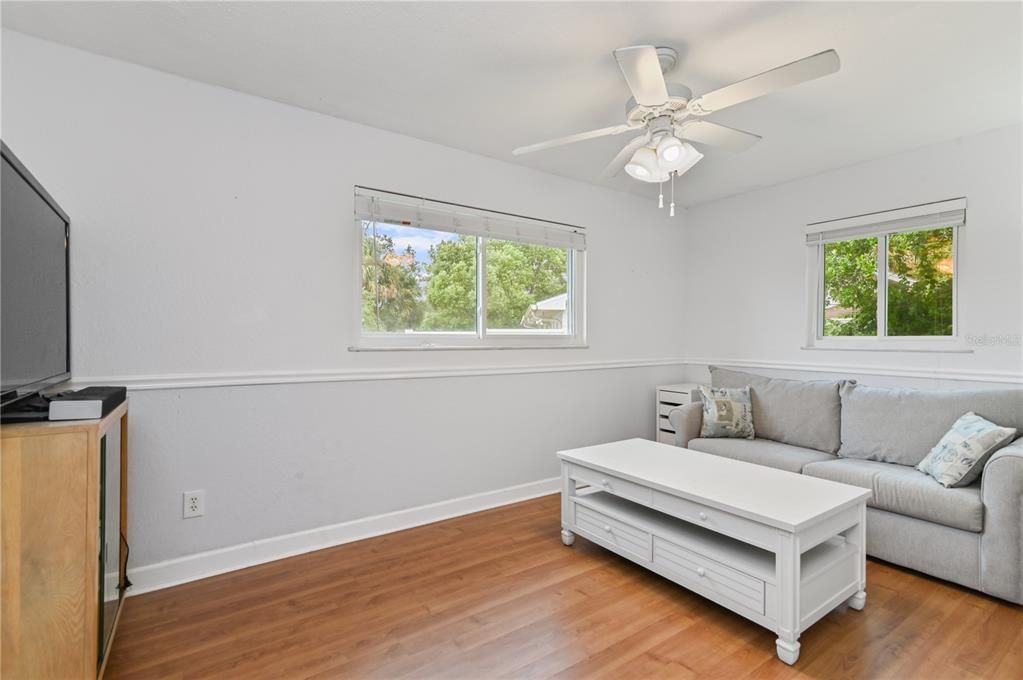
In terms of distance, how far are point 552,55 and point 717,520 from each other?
2047mm

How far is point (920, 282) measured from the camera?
321 centimetres

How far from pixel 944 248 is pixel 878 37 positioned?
183cm

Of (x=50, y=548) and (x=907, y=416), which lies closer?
(x=50, y=548)

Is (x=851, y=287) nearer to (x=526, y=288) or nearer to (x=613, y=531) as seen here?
(x=526, y=288)

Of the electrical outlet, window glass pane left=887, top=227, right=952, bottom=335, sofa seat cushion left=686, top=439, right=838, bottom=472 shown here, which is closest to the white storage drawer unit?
sofa seat cushion left=686, top=439, right=838, bottom=472

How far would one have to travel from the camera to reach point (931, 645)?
5.96ft

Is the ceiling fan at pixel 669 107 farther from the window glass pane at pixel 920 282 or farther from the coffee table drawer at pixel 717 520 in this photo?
the window glass pane at pixel 920 282

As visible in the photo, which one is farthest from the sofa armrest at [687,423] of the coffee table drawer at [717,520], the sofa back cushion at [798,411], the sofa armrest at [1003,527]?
the sofa armrest at [1003,527]

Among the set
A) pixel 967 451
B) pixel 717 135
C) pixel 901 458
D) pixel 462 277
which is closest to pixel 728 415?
pixel 901 458

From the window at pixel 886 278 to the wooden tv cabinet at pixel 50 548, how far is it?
4154 mm

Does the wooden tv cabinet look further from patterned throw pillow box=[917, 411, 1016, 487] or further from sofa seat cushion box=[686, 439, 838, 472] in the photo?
patterned throw pillow box=[917, 411, 1016, 487]

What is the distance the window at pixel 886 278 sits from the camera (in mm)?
3090

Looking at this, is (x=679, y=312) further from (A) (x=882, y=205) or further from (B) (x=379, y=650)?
(B) (x=379, y=650)

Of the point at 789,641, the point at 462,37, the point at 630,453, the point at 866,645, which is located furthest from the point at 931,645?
the point at 462,37
